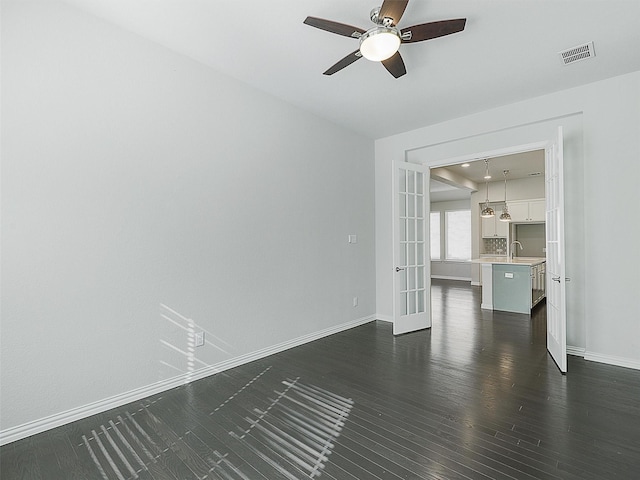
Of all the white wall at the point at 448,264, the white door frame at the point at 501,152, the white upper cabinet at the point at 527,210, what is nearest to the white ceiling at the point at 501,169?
the white upper cabinet at the point at 527,210

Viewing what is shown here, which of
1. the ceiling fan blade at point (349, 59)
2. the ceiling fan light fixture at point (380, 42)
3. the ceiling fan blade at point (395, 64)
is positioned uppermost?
the ceiling fan blade at point (349, 59)

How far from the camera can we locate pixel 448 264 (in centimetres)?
1057

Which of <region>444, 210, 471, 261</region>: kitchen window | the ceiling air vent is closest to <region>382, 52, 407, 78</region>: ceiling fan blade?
the ceiling air vent

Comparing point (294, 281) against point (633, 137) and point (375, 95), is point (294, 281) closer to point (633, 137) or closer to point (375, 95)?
point (375, 95)

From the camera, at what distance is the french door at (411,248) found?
14.5 feet

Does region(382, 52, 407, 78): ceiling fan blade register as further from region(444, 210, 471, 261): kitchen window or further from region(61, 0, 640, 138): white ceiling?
region(444, 210, 471, 261): kitchen window

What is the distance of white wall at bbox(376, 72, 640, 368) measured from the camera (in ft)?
10.5

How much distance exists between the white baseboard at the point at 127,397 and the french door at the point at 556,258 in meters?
2.71

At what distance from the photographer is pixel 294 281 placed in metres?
3.89

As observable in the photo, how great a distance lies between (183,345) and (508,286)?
5528 millimetres

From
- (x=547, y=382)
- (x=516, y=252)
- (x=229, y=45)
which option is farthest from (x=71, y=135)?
(x=516, y=252)

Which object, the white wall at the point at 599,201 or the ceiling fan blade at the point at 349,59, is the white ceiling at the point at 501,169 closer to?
the white wall at the point at 599,201

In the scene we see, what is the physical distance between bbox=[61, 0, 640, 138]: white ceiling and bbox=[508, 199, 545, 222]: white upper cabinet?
5.14 meters

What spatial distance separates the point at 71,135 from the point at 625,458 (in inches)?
163
